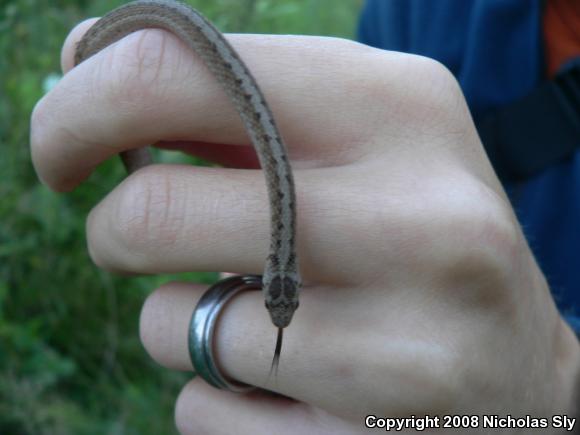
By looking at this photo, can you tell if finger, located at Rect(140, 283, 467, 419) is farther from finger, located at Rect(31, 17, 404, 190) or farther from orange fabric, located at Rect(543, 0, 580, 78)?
orange fabric, located at Rect(543, 0, 580, 78)

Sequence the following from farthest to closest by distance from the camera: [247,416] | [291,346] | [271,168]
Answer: [247,416], [291,346], [271,168]

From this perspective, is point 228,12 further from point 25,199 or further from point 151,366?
point 151,366

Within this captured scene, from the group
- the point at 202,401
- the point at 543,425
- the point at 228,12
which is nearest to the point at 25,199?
the point at 228,12

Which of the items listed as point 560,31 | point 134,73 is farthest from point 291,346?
point 560,31

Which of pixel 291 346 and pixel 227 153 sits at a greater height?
pixel 227 153

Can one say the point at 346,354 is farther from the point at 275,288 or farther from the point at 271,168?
the point at 271,168

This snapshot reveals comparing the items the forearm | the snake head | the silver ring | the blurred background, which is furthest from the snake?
the blurred background

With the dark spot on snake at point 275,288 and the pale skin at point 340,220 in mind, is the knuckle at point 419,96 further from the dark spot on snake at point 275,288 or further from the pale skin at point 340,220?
the dark spot on snake at point 275,288

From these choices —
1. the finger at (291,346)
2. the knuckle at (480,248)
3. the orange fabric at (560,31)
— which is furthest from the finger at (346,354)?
the orange fabric at (560,31)
